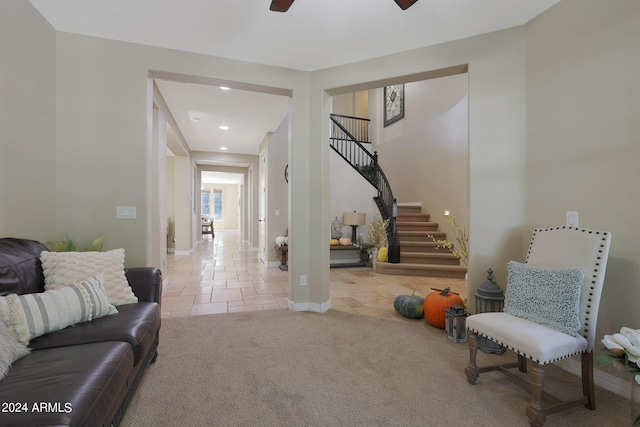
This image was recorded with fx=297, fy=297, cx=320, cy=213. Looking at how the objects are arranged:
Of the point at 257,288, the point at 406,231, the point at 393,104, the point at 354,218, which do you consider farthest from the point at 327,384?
the point at 393,104

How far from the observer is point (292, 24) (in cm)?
256

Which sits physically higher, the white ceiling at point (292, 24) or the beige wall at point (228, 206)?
the white ceiling at point (292, 24)

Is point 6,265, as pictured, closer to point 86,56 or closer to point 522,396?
point 86,56

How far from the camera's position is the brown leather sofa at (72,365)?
980 mm

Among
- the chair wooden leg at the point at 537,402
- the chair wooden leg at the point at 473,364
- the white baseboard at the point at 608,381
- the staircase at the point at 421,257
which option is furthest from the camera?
the staircase at the point at 421,257

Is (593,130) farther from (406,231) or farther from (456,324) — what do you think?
(406,231)

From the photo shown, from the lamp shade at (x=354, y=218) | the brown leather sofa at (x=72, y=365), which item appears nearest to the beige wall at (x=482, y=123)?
Result: the brown leather sofa at (x=72, y=365)

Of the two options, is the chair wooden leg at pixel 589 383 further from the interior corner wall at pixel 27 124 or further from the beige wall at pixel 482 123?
the interior corner wall at pixel 27 124

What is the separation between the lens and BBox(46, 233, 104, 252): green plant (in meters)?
2.42

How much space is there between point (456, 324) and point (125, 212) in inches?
125

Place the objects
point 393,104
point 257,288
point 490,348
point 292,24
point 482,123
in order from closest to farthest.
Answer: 1. point 490,348
2. point 292,24
3. point 482,123
4. point 257,288
5. point 393,104

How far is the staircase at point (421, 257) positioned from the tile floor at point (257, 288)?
20cm

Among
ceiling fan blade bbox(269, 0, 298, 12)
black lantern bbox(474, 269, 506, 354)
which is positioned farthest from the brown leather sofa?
black lantern bbox(474, 269, 506, 354)

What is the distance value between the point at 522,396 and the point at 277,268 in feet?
15.6
